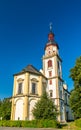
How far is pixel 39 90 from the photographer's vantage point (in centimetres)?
4150

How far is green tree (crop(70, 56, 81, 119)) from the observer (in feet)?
83.5

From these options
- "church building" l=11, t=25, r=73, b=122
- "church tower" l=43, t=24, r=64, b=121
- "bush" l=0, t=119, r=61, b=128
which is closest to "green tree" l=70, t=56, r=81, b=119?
"bush" l=0, t=119, r=61, b=128

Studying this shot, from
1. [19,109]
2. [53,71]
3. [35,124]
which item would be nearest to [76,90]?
[35,124]

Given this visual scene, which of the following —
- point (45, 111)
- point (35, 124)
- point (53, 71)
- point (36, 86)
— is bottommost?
point (35, 124)

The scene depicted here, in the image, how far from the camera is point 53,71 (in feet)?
154

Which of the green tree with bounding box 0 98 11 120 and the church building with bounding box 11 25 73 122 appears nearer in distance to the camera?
the church building with bounding box 11 25 73 122

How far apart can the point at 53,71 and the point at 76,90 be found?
2133 centimetres

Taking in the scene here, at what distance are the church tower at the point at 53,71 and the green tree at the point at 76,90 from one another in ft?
50.9

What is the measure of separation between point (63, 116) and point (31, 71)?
49.3 ft

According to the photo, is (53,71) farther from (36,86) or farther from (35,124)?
(35,124)

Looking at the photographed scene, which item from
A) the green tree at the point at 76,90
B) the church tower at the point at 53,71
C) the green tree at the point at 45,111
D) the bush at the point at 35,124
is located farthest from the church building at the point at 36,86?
the green tree at the point at 76,90

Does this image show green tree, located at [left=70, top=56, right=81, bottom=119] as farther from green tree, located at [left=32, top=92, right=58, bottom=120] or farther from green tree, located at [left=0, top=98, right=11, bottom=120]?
green tree, located at [left=0, top=98, right=11, bottom=120]

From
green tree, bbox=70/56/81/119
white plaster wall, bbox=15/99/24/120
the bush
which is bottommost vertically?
the bush

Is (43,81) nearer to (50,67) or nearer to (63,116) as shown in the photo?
(50,67)
